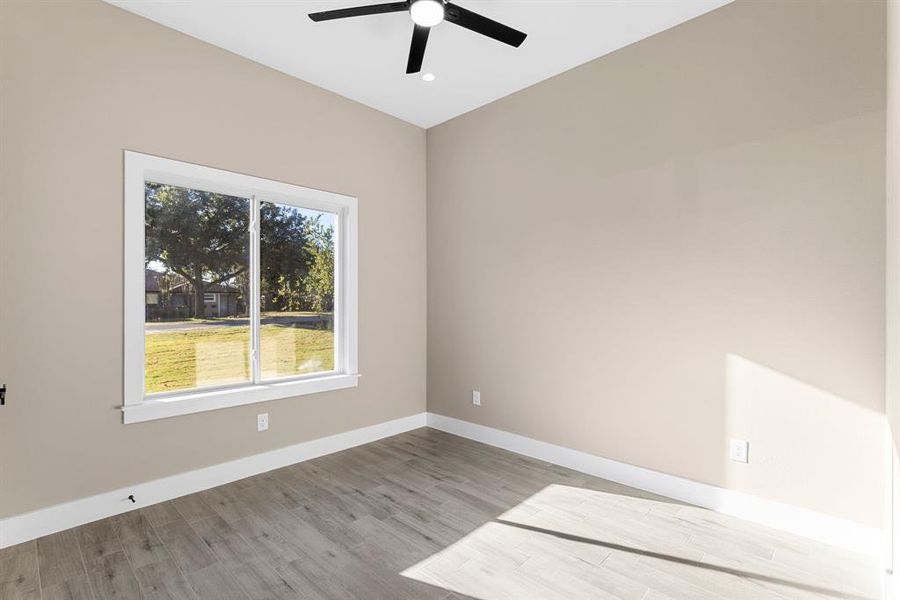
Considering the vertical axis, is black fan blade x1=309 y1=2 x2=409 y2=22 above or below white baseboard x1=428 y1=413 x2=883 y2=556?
above

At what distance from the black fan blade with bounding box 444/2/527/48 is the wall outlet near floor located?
8.44 feet

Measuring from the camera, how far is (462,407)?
158 inches

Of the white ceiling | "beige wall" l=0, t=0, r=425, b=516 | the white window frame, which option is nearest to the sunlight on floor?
the white window frame

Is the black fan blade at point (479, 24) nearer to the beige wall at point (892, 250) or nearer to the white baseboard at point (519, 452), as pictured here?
the beige wall at point (892, 250)

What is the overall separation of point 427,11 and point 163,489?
10.3 ft

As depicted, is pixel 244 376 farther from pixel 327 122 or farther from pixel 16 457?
pixel 327 122

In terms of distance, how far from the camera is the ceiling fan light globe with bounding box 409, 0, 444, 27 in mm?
2166

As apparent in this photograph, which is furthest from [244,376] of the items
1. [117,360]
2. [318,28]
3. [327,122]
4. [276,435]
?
[318,28]

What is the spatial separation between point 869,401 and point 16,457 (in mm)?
4256

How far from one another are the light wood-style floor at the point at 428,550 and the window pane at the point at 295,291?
0.98 meters

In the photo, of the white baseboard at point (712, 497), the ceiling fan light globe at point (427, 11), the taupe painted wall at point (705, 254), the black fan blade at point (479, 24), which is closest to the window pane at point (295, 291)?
the taupe painted wall at point (705, 254)

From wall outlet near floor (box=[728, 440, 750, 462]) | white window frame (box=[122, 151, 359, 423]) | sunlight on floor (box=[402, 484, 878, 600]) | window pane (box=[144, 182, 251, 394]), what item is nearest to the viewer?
sunlight on floor (box=[402, 484, 878, 600])

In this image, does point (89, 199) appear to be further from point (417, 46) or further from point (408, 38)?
point (408, 38)

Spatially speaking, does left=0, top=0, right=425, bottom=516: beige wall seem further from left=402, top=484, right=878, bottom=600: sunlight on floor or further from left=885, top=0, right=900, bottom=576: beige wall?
left=885, top=0, right=900, bottom=576: beige wall
